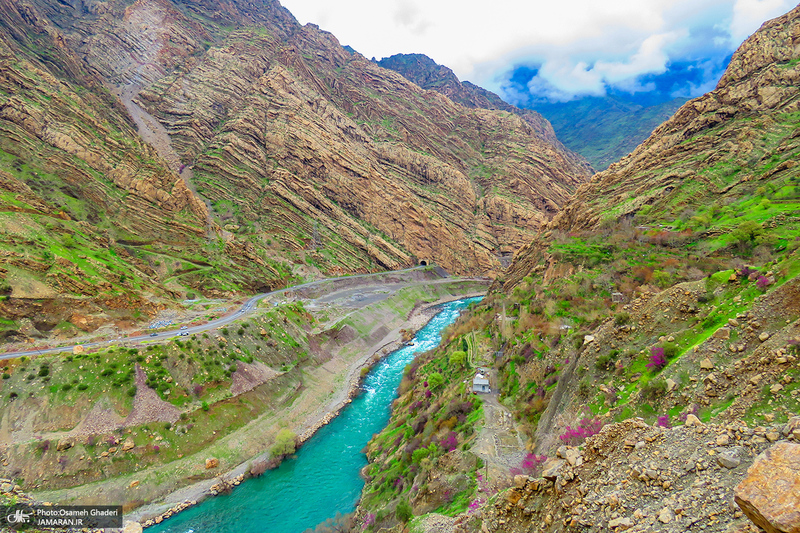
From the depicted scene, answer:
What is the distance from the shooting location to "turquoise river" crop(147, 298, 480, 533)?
29531mm

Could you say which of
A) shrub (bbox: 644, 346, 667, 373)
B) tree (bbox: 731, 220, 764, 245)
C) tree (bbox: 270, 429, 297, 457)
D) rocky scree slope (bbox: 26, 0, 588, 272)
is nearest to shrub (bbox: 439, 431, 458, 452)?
shrub (bbox: 644, 346, 667, 373)

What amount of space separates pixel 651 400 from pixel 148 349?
48.0m

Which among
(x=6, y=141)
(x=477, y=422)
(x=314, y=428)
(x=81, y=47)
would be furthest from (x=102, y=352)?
(x=81, y=47)

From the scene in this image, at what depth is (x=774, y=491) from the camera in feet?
17.3

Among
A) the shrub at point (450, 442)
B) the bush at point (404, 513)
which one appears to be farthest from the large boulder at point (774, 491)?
the shrub at point (450, 442)

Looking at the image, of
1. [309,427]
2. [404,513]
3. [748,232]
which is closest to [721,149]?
[748,232]

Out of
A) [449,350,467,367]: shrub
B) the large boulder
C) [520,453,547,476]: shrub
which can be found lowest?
[520,453,547,476]: shrub

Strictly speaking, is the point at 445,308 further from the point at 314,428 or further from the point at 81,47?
the point at 81,47

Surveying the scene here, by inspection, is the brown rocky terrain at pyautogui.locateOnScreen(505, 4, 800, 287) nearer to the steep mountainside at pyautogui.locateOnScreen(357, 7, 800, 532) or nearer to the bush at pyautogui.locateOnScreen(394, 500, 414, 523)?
the steep mountainside at pyautogui.locateOnScreen(357, 7, 800, 532)

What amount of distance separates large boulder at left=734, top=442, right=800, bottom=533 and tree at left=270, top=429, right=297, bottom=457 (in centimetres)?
3961

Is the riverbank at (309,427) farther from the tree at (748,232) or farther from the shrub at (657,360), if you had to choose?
the tree at (748,232)

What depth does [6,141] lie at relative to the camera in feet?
220

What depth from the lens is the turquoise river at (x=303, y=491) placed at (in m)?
29.5

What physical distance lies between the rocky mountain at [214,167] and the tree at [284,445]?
94.1 ft
